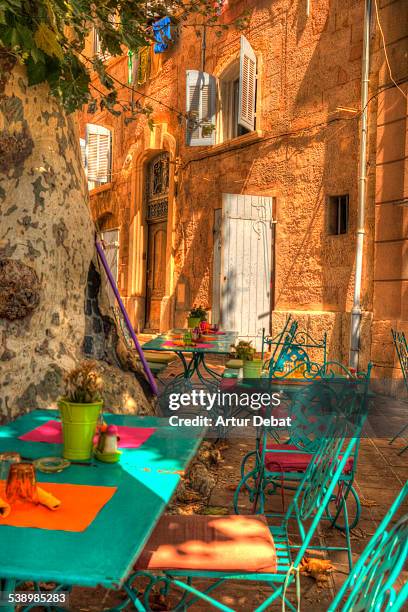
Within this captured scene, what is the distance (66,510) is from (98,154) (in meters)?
14.0

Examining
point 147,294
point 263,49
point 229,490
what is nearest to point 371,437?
point 229,490

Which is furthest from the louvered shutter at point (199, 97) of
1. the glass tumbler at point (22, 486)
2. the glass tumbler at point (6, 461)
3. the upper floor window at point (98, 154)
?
the glass tumbler at point (22, 486)

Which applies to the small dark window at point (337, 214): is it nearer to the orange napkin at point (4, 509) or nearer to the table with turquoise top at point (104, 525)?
the table with turquoise top at point (104, 525)

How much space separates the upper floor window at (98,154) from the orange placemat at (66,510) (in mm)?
13534

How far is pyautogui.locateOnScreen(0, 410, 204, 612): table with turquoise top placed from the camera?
124cm

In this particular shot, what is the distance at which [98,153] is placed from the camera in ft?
48.2

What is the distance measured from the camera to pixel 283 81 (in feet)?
32.0

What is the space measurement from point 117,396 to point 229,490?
0.96m

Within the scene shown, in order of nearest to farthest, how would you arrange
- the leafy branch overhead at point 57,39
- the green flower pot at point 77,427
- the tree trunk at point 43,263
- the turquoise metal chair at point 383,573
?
1. the turquoise metal chair at point 383,573
2. the green flower pot at point 77,427
3. the leafy branch overhead at point 57,39
4. the tree trunk at point 43,263

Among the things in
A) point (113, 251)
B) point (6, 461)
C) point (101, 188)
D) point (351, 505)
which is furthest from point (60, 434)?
point (101, 188)

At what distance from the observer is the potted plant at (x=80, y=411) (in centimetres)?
199

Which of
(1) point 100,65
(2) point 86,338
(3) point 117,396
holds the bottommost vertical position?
(3) point 117,396

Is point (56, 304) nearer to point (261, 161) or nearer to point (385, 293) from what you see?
point (385, 293)

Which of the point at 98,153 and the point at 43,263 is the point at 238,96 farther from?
the point at 43,263
